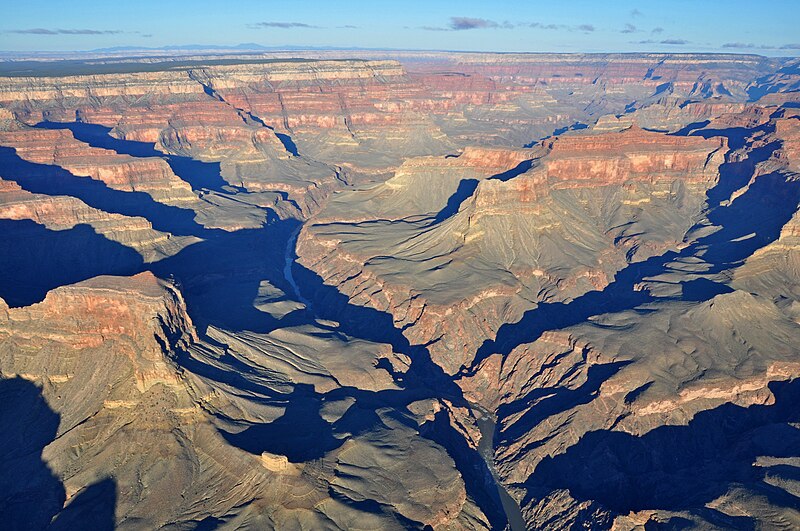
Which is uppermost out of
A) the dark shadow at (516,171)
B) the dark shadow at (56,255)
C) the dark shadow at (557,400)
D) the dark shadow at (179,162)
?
the dark shadow at (516,171)

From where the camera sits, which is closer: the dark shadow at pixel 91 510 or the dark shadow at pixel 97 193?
the dark shadow at pixel 91 510

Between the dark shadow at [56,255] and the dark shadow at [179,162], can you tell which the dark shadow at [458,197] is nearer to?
the dark shadow at [56,255]

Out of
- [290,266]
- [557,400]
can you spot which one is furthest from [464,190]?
[557,400]

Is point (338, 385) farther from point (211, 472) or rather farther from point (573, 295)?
point (573, 295)

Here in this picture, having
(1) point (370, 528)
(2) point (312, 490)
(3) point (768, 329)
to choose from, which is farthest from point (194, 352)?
(3) point (768, 329)

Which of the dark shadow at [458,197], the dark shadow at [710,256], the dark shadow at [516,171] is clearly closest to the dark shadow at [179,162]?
the dark shadow at [458,197]

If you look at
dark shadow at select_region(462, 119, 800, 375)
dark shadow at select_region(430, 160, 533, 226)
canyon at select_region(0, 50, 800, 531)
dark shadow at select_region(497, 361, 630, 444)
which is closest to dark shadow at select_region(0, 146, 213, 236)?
canyon at select_region(0, 50, 800, 531)

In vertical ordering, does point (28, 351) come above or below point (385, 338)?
above
